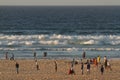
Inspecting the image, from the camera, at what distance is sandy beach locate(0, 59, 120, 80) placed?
132 ft

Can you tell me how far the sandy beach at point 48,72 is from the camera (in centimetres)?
4019

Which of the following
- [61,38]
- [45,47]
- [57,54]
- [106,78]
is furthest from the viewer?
[61,38]

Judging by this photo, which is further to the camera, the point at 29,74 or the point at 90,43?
the point at 90,43

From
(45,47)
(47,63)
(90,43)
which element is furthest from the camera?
(90,43)

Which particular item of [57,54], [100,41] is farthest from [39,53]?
[100,41]

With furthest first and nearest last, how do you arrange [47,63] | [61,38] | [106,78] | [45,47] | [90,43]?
[61,38], [90,43], [45,47], [47,63], [106,78]

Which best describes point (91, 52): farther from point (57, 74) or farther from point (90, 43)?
point (57, 74)

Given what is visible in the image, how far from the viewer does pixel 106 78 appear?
4019cm

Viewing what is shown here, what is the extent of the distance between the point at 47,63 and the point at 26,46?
62.0ft

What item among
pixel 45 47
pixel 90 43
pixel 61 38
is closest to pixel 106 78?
pixel 45 47

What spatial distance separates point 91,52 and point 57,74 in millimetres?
19480

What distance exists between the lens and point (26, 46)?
6888 cm

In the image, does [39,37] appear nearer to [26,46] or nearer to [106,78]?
[26,46]

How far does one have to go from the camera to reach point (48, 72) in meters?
44.1
